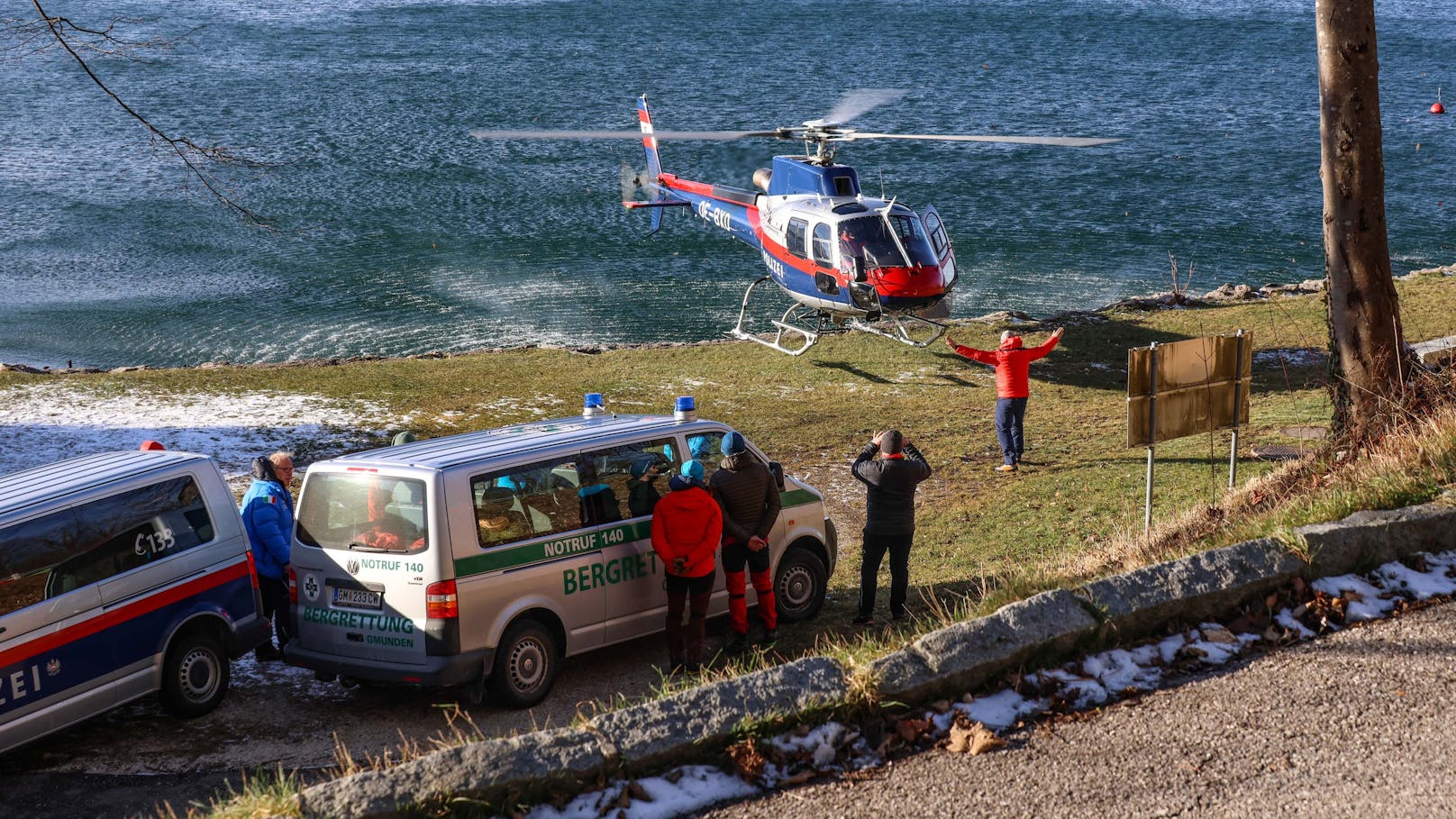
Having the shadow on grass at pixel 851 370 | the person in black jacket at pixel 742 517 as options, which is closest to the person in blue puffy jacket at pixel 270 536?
the person in black jacket at pixel 742 517

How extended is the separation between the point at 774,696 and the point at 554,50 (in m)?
60.0

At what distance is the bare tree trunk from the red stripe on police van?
8.17m

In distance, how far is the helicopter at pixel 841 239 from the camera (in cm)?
1795

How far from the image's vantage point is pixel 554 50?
6162 cm

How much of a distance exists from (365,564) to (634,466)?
1.90 m

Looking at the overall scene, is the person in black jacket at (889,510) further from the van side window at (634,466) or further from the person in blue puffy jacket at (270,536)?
the person in blue puffy jacket at (270,536)

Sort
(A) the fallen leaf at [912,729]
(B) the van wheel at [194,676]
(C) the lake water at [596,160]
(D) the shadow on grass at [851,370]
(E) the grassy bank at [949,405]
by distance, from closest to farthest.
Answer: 1. (A) the fallen leaf at [912,729]
2. (B) the van wheel at [194,676]
3. (E) the grassy bank at [949,405]
4. (D) the shadow on grass at [851,370]
5. (C) the lake water at [596,160]

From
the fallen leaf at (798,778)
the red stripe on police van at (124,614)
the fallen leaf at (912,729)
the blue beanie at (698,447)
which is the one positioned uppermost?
the blue beanie at (698,447)

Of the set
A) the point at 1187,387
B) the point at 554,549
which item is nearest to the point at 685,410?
the point at 554,549

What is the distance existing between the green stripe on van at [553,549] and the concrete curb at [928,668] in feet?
8.32

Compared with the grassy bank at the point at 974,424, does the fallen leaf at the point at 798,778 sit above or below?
above

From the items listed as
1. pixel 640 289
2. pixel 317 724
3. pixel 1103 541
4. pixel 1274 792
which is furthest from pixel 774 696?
pixel 640 289

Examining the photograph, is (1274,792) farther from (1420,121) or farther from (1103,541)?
(1420,121)

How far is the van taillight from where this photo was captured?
7.45 metres
